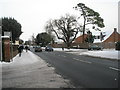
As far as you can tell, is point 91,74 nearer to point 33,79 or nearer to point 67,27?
point 33,79

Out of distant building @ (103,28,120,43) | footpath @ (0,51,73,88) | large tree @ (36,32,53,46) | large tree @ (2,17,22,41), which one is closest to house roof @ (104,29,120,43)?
Answer: distant building @ (103,28,120,43)

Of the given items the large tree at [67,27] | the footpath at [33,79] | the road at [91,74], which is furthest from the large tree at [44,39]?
the footpath at [33,79]

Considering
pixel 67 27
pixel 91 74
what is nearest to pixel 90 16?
pixel 67 27

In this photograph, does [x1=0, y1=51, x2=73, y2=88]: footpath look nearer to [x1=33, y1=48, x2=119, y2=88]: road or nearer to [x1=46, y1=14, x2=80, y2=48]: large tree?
[x1=33, y1=48, x2=119, y2=88]: road

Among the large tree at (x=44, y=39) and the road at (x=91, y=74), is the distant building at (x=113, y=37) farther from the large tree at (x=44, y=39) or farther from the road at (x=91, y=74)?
the road at (x=91, y=74)

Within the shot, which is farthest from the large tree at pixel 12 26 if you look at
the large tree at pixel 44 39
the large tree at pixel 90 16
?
the large tree at pixel 44 39

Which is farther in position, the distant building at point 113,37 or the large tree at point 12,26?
the distant building at point 113,37

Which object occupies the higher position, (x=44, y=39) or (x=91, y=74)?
(x=44, y=39)

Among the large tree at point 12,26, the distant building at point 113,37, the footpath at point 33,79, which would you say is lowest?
the footpath at point 33,79

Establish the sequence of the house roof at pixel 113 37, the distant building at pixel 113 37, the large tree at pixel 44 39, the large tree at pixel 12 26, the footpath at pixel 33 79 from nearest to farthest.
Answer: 1. the footpath at pixel 33 79
2. the large tree at pixel 12 26
3. the distant building at pixel 113 37
4. the house roof at pixel 113 37
5. the large tree at pixel 44 39

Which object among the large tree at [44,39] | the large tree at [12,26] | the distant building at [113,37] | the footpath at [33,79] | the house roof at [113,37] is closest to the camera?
the footpath at [33,79]

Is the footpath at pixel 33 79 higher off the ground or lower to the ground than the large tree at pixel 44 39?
lower

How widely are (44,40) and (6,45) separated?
11931cm

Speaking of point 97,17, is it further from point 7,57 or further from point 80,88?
point 80,88
